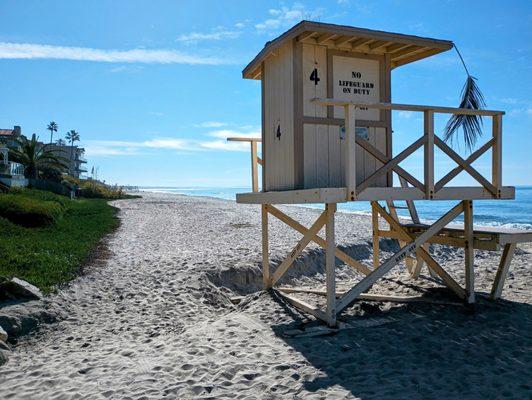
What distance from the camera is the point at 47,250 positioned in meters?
12.5

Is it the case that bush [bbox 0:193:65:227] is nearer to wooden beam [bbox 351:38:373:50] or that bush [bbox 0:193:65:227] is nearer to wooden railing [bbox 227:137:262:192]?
wooden railing [bbox 227:137:262:192]

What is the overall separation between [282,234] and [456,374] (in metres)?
12.1

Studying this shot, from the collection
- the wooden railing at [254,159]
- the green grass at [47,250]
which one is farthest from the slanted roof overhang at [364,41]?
the green grass at [47,250]

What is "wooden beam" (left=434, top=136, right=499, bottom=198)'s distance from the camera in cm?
691

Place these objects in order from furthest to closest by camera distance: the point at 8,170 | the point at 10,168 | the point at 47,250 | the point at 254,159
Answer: the point at 10,168 → the point at 8,170 → the point at 47,250 → the point at 254,159

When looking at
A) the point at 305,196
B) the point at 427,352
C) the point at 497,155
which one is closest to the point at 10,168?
the point at 305,196

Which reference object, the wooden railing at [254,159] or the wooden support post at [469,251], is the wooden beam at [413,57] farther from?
the wooden railing at [254,159]

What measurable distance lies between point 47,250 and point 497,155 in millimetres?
10711

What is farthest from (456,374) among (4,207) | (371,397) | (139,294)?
(4,207)

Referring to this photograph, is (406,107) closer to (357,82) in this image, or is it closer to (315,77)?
(357,82)

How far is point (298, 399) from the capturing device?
4.56 meters

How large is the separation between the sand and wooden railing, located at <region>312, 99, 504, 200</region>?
1.87 metres

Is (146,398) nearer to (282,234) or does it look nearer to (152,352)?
(152,352)

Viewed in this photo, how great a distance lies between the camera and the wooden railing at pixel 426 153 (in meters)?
6.13
